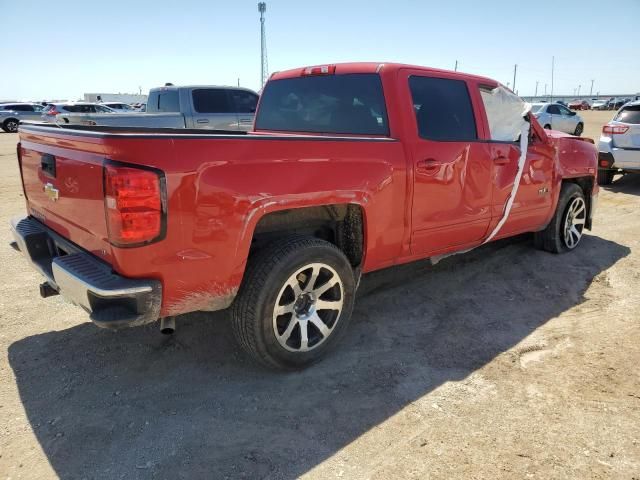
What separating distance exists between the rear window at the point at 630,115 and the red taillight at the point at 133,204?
921 cm

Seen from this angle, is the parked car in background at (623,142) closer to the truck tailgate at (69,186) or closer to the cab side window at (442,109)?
the cab side window at (442,109)

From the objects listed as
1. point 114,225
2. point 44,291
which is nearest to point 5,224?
point 44,291

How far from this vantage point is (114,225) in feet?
7.43

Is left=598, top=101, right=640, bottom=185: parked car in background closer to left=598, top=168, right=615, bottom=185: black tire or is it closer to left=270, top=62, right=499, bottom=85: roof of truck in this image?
left=598, top=168, right=615, bottom=185: black tire

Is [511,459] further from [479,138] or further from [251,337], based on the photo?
[479,138]

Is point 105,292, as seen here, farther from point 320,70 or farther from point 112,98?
point 112,98

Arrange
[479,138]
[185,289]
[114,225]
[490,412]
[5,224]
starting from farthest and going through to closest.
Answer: [5,224], [479,138], [490,412], [185,289], [114,225]

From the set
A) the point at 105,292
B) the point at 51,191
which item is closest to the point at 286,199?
the point at 105,292

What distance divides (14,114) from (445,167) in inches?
1226

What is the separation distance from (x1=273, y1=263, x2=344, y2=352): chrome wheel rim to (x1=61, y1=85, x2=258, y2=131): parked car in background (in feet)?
23.7

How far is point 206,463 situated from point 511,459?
4.79ft

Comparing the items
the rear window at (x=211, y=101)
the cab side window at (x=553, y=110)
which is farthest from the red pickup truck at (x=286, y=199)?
the cab side window at (x=553, y=110)

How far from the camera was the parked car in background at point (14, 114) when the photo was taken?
27.5 m

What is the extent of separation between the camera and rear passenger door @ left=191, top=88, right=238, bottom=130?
10.2 meters
